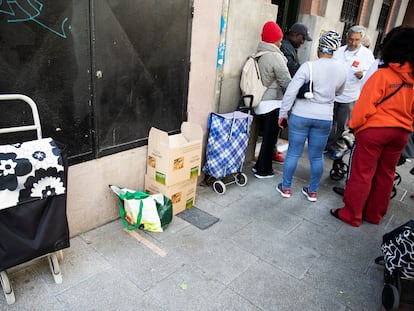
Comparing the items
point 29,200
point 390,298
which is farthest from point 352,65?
point 29,200

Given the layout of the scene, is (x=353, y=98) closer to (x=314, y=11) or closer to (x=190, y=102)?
(x=314, y=11)

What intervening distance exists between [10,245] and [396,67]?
3514 millimetres

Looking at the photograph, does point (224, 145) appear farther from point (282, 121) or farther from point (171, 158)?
point (171, 158)

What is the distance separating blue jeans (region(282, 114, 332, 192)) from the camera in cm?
388

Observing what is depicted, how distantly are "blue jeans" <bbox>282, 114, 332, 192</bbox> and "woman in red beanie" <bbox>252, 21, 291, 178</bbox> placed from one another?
2.09 feet

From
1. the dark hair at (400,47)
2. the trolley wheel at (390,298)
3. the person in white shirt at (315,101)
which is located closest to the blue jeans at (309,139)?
the person in white shirt at (315,101)

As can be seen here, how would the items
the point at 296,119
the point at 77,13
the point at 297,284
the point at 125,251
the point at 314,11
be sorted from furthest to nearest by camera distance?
1. the point at 314,11
2. the point at 296,119
3. the point at 125,251
4. the point at 297,284
5. the point at 77,13

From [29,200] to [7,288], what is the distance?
0.73m

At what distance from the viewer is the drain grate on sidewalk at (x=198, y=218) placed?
3568 millimetres

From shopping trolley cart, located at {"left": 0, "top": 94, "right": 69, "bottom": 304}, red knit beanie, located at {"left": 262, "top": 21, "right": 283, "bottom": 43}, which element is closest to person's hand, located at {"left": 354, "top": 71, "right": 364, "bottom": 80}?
red knit beanie, located at {"left": 262, "top": 21, "right": 283, "bottom": 43}

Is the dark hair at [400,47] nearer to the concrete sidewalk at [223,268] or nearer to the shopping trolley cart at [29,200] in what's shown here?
the concrete sidewalk at [223,268]

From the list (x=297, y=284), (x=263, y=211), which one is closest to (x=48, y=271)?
(x=297, y=284)

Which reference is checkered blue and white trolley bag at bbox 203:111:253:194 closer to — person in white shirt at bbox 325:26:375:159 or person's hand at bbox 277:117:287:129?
person's hand at bbox 277:117:287:129

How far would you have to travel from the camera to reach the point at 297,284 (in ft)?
9.15
